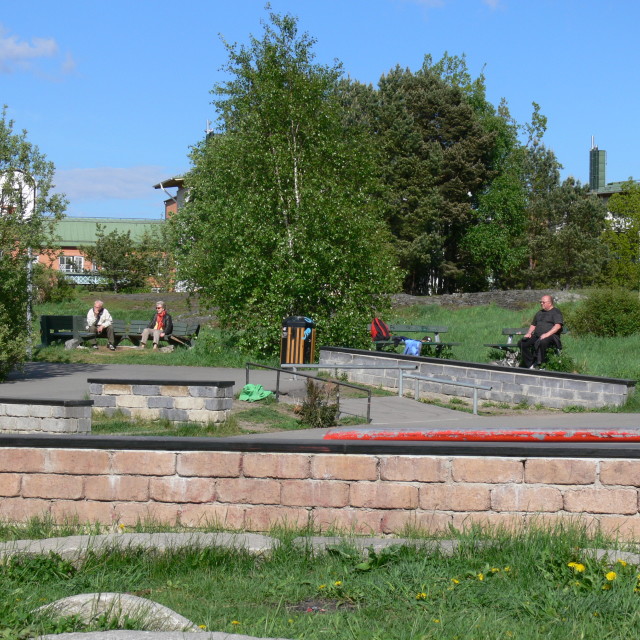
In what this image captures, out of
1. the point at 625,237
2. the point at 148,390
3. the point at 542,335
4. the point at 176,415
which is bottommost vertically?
the point at 176,415

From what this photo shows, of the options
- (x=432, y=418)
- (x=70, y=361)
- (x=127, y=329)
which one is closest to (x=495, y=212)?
(x=127, y=329)

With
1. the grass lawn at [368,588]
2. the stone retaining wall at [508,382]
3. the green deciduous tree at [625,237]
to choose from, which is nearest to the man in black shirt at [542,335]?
the stone retaining wall at [508,382]

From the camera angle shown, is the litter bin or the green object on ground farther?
the litter bin

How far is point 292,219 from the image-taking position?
2388 cm

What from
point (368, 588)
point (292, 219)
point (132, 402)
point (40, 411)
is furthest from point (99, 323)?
point (368, 588)

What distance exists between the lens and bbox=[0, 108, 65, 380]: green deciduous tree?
17.1 meters

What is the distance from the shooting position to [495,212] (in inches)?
2410

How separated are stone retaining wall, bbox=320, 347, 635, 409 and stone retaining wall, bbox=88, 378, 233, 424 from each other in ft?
16.7

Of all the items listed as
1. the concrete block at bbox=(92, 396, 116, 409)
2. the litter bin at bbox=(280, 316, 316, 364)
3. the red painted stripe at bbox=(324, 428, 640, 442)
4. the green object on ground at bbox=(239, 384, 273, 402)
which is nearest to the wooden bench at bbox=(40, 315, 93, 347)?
the litter bin at bbox=(280, 316, 316, 364)

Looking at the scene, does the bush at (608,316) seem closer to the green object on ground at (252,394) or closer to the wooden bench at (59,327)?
the wooden bench at (59,327)

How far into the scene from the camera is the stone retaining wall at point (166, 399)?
12.8 metres

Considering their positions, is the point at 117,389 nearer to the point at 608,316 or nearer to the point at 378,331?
the point at 378,331

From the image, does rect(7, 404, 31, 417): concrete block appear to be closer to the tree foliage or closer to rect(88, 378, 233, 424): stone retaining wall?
rect(88, 378, 233, 424): stone retaining wall

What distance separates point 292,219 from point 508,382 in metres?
9.39
